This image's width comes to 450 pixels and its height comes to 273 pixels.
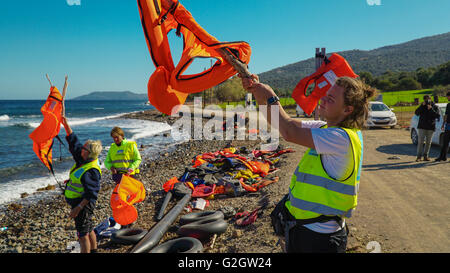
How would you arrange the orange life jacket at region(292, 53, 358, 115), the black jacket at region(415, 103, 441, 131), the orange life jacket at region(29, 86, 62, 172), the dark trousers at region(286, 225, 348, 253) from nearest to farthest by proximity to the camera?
the dark trousers at region(286, 225, 348, 253), the orange life jacket at region(292, 53, 358, 115), the orange life jacket at region(29, 86, 62, 172), the black jacket at region(415, 103, 441, 131)

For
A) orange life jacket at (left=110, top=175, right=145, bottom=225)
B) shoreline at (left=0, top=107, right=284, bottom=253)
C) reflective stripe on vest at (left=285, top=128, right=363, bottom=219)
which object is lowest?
shoreline at (left=0, top=107, right=284, bottom=253)

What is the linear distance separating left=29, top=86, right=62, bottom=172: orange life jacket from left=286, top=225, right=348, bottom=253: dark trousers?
3324mm

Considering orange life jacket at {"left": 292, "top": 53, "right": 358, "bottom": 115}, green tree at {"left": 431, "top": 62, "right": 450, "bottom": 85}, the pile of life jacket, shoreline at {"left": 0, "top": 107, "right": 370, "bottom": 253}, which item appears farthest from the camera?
green tree at {"left": 431, "top": 62, "right": 450, "bottom": 85}

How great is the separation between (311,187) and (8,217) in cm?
972

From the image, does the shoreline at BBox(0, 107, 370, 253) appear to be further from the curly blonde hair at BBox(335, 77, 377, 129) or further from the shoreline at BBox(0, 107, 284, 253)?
the curly blonde hair at BBox(335, 77, 377, 129)

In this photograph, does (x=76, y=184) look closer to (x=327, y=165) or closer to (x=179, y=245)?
(x=179, y=245)

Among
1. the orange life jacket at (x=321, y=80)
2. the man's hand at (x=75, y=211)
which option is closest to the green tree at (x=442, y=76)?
the orange life jacket at (x=321, y=80)

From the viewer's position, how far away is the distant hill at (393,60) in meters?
128

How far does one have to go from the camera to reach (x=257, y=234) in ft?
16.8

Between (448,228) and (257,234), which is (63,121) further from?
(448,228)

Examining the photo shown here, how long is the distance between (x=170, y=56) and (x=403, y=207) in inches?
220

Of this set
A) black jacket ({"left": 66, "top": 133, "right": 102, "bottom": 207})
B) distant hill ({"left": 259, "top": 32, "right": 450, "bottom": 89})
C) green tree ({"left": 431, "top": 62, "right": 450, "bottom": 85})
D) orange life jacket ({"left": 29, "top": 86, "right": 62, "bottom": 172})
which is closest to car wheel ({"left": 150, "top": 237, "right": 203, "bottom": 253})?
black jacket ({"left": 66, "top": 133, "right": 102, "bottom": 207})

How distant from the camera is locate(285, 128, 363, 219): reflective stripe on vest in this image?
196 centimetres
